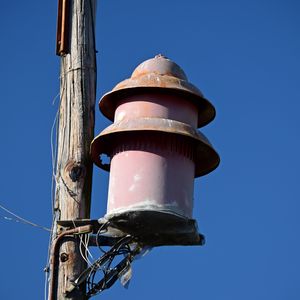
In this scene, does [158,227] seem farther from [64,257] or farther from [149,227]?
[64,257]

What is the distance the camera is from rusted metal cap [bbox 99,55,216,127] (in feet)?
23.4

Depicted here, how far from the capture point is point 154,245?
722 centimetres

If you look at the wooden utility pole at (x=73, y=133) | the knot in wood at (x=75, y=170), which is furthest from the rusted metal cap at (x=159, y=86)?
the knot in wood at (x=75, y=170)

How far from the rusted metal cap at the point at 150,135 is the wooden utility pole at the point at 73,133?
177 mm

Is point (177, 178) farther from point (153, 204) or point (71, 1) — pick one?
point (71, 1)

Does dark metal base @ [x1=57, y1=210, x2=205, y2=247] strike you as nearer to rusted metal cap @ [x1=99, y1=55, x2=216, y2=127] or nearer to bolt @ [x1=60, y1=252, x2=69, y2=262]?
bolt @ [x1=60, y1=252, x2=69, y2=262]

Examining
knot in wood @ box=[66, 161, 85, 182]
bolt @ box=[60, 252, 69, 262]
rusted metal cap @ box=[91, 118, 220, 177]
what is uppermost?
rusted metal cap @ box=[91, 118, 220, 177]

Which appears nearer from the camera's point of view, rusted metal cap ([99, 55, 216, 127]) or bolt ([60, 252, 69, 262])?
bolt ([60, 252, 69, 262])

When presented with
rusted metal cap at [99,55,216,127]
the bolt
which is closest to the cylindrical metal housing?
rusted metal cap at [99,55,216,127]

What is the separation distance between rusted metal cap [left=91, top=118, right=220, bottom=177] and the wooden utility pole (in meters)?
0.18

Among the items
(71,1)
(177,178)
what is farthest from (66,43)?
(177,178)

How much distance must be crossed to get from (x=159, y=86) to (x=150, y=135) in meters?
0.35

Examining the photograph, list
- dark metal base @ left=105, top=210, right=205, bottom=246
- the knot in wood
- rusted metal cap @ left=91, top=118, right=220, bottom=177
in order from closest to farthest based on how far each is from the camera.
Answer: dark metal base @ left=105, top=210, right=205, bottom=246 → rusted metal cap @ left=91, top=118, right=220, bottom=177 → the knot in wood

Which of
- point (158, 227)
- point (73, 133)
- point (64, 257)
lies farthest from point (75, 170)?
point (158, 227)
